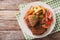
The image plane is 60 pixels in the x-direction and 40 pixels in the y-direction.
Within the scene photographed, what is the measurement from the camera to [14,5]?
93 centimetres

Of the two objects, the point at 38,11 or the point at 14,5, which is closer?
the point at 38,11

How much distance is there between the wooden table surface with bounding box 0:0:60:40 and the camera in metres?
0.88

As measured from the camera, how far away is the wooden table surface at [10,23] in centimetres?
88

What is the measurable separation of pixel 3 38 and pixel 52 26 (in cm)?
26

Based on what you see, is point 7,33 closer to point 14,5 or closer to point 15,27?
point 15,27

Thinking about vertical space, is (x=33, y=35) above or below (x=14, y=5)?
below

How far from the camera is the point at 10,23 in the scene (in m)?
0.90

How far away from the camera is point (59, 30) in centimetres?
86

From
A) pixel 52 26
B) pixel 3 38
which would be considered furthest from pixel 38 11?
pixel 3 38

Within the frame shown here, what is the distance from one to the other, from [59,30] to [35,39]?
13 cm

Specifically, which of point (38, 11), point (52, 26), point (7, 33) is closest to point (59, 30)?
point (52, 26)

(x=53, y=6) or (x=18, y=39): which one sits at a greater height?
(x=53, y=6)

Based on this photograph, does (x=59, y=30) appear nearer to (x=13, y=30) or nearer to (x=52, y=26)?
(x=52, y=26)

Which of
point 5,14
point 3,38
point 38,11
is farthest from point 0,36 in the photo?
point 38,11
